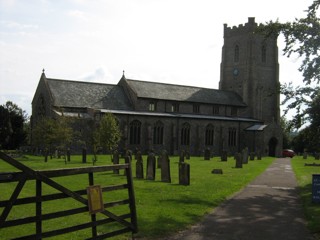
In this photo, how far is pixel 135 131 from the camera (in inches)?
1854

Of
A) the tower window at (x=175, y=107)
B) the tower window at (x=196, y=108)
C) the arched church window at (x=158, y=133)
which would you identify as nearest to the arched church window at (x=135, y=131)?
the arched church window at (x=158, y=133)

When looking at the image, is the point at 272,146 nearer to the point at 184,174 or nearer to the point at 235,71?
the point at 235,71

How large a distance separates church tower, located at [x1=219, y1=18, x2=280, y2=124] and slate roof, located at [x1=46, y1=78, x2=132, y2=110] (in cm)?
2088

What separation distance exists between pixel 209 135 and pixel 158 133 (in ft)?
26.7

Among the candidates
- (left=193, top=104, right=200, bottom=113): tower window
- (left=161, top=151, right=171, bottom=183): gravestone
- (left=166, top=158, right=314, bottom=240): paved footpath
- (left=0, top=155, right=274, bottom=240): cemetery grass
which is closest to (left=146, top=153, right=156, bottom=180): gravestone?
(left=0, top=155, right=274, bottom=240): cemetery grass

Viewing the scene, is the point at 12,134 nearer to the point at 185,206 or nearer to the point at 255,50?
the point at 255,50

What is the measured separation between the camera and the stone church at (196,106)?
152ft

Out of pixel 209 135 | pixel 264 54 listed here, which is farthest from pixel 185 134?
pixel 264 54

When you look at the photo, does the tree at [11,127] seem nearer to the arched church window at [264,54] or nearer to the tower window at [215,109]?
the tower window at [215,109]

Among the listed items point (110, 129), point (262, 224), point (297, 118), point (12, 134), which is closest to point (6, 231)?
point (262, 224)

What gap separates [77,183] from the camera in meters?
15.8

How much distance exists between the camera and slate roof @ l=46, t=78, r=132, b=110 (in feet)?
148

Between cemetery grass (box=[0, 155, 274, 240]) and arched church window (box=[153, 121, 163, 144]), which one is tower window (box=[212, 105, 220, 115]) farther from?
cemetery grass (box=[0, 155, 274, 240])

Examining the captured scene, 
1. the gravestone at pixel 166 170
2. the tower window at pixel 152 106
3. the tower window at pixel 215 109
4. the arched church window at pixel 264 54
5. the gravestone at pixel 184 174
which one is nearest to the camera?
the gravestone at pixel 184 174
